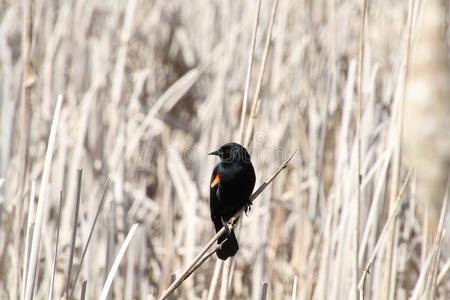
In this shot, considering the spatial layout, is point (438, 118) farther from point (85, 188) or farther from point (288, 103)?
point (85, 188)

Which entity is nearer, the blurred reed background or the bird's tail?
the bird's tail

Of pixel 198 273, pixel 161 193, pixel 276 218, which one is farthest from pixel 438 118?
pixel 161 193

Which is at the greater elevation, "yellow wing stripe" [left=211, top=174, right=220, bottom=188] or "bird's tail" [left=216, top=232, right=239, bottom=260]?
"yellow wing stripe" [left=211, top=174, right=220, bottom=188]

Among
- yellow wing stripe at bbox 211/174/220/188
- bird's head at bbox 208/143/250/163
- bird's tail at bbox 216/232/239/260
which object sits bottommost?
bird's tail at bbox 216/232/239/260

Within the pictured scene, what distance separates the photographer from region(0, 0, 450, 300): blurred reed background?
2191mm

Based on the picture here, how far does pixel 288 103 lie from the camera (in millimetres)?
2650

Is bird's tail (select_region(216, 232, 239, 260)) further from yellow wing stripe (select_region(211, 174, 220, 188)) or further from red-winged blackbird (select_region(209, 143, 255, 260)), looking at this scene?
yellow wing stripe (select_region(211, 174, 220, 188))

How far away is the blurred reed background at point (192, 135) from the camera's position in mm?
2191

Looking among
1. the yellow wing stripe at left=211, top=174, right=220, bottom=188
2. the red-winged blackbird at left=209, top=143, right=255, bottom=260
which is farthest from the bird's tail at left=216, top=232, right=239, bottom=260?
the yellow wing stripe at left=211, top=174, right=220, bottom=188

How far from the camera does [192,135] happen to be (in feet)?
10.1

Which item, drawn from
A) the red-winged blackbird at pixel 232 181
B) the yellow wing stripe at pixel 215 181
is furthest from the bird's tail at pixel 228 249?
the yellow wing stripe at pixel 215 181

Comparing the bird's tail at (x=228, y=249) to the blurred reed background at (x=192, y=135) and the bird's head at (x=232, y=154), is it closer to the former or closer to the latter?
the blurred reed background at (x=192, y=135)

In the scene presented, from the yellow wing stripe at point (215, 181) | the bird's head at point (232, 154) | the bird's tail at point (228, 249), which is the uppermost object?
the bird's head at point (232, 154)

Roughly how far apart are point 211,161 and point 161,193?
363mm
